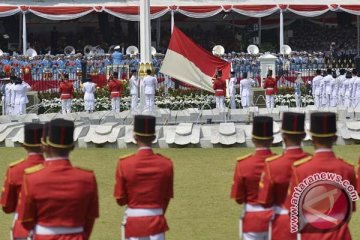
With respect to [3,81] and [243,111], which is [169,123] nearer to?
[243,111]

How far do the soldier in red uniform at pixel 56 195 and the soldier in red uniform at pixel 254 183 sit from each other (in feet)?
5.17

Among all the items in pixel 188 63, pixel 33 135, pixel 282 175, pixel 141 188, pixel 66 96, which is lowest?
pixel 141 188

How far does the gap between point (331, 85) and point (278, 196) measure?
71.4 ft

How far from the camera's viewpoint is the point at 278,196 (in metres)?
7.57

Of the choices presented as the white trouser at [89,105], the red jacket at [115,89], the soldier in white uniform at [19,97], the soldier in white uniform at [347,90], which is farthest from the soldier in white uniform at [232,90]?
the soldier in white uniform at [19,97]

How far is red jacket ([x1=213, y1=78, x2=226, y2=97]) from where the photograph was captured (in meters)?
27.3

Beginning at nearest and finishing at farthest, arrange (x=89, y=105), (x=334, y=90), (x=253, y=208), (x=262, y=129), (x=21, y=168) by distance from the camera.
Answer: (x=21, y=168) < (x=262, y=129) < (x=253, y=208) < (x=89, y=105) < (x=334, y=90)

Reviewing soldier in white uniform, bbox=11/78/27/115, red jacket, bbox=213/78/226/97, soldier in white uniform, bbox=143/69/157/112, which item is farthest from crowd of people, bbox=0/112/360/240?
red jacket, bbox=213/78/226/97

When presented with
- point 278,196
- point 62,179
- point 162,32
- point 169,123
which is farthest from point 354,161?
point 162,32

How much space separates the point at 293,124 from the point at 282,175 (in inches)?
15.7

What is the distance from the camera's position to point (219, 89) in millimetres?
27688

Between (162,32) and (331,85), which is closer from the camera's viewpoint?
(331,85)

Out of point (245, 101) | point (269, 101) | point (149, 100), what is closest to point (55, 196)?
point (149, 100)

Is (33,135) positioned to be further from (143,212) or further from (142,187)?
(143,212)
